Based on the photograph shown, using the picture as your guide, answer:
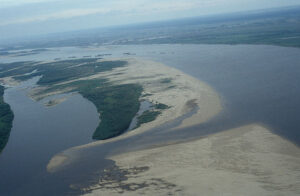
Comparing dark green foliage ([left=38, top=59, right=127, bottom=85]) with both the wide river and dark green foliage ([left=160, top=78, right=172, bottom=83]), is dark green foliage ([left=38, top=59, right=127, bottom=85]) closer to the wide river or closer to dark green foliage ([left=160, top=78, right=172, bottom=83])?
the wide river

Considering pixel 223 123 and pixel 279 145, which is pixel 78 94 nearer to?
pixel 223 123

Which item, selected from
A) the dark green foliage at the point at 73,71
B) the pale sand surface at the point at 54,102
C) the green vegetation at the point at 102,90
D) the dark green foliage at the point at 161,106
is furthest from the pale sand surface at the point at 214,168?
the dark green foliage at the point at 73,71

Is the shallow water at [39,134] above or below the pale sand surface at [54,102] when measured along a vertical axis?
below

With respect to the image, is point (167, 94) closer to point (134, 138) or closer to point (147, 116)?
point (147, 116)

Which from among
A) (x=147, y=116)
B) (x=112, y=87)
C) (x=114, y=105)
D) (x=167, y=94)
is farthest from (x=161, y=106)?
(x=112, y=87)

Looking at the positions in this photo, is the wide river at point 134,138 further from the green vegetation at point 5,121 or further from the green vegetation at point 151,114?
the green vegetation at point 151,114

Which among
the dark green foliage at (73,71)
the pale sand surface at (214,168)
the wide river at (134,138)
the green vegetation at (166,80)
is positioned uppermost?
the dark green foliage at (73,71)
